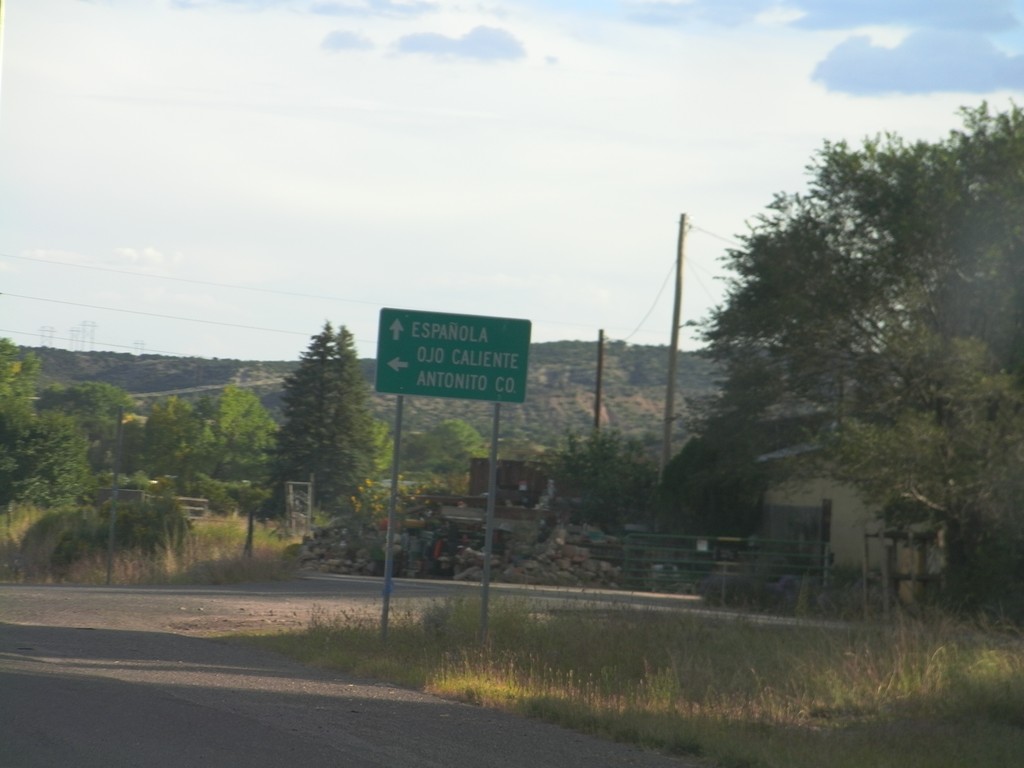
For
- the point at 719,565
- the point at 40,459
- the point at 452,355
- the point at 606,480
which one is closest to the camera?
the point at 452,355

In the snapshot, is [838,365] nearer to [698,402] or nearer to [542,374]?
[698,402]

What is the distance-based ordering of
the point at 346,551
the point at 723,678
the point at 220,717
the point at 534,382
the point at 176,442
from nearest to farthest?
the point at 220,717 < the point at 723,678 < the point at 346,551 < the point at 176,442 < the point at 534,382

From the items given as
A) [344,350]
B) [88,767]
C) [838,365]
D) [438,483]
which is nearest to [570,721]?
[88,767]

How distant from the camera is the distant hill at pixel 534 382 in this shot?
4115 inches

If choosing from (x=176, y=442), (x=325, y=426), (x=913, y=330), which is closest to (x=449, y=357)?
(x=913, y=330)

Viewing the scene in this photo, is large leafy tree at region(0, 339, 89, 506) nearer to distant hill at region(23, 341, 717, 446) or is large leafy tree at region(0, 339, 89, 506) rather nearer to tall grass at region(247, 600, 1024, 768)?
distant hill at region(23, 341, 717, 446)

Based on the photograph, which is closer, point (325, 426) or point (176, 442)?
point (325, 426)

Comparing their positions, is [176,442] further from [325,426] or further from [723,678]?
[723,678]

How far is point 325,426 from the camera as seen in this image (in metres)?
70.8

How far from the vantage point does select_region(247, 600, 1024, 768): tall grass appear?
10.1 meters

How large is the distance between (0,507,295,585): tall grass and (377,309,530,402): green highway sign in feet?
48.9

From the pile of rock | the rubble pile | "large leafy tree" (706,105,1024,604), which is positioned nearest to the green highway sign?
"large leafy tree" (706,105,1024,604)

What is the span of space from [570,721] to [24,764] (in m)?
4.46

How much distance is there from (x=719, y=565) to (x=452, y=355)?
64.3ft
